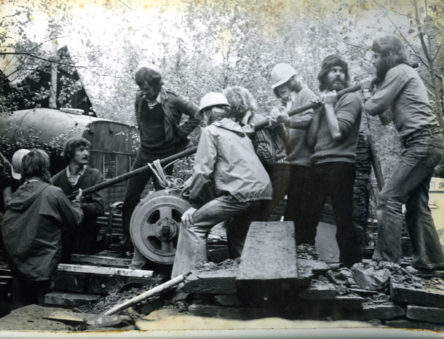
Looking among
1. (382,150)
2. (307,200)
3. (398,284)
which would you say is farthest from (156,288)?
(382,150)

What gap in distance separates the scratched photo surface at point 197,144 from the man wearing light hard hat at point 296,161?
0.05m

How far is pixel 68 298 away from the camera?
4312 millimetres

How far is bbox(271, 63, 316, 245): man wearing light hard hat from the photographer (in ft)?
13.9

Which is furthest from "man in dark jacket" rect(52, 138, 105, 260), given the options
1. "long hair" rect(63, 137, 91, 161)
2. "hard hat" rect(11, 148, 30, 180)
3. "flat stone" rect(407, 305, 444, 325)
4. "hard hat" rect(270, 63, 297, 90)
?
"flat stone" rect(407, 305, 444, 325)

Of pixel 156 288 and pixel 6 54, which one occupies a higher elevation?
pixel 6 54

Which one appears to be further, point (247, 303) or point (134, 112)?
point (134, 112)

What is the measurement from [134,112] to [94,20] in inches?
34.2

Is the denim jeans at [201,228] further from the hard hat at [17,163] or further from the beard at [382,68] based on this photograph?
the hard hat at [17,163]

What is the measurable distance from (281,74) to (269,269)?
1.63 meters

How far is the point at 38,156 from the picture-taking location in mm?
4566

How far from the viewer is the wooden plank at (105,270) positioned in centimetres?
435

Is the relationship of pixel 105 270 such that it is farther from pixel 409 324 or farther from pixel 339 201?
pixel 409 324

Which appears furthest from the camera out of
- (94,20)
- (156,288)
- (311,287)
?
(94,20)

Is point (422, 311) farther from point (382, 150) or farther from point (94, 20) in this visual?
point (94, 20)
